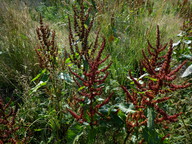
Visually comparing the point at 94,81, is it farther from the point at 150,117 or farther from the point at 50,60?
the point at 50,60

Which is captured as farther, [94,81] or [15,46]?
[15,46]

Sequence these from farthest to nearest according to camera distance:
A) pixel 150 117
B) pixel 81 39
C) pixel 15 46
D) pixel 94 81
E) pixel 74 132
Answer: pixel 15 46 < pixel 81 39 < pixel 74 132 < pixel 94 81 < pixel 150 117

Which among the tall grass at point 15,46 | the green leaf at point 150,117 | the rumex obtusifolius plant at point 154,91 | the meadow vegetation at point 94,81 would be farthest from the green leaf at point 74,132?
the tall grass at point 15,46

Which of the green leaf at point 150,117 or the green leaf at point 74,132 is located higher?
the green leaf at point 150,117

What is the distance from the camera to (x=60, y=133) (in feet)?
5.39

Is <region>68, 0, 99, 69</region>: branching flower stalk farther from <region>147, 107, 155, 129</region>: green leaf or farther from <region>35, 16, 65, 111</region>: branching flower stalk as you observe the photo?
<region>147, 107, 155, 129</region>: green leaf

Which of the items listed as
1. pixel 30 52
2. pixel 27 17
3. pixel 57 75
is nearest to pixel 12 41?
pixel 30 52

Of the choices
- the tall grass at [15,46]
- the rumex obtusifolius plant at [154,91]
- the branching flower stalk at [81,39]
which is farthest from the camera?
the tall grass at [15,46]

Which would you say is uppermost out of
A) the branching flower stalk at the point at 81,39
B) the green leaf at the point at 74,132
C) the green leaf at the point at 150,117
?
the branching flower stalk at the point at 81,39

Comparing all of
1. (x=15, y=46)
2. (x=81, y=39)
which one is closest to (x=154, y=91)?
(x=81, y=39)

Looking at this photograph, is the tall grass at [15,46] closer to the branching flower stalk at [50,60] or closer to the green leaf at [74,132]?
the branching flower stalk at [50,60]

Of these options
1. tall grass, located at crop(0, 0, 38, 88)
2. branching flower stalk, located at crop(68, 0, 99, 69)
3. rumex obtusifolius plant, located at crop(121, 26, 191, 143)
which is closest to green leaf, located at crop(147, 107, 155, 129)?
rumex obtusifolius plant, located at crop(121, 26, 191, 143)

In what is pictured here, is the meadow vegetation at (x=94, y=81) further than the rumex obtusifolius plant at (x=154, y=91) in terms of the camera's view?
Yes

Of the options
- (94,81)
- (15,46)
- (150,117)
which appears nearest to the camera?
(150,117)
